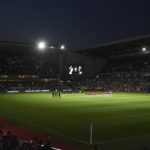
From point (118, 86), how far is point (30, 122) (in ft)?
176

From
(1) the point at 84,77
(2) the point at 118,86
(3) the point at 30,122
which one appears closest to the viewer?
(3) the point at 30,122

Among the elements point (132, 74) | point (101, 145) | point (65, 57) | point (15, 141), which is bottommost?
point (101, 145)

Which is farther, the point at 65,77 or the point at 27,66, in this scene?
the point at 27,66

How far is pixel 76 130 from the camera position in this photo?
47.2ft

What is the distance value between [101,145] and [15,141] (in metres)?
4.59

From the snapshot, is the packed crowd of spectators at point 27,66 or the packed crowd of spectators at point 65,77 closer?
the packed crowd of spectators at point 65,77

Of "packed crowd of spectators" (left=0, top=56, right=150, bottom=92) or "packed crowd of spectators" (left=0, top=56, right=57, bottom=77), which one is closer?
"packed crowd of spectators" (left=0, top=56, right=150, bottom=92)

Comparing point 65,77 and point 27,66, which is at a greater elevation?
point 27,66

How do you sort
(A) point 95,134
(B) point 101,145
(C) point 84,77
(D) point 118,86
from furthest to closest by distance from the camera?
(C) point 84,77 < (D) point 118,86 < (A) point 95,134 < (B) point 101,145

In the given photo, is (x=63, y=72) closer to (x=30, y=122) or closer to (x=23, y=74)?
(x=23, y=74)

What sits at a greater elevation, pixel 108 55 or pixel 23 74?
pixel 108 55

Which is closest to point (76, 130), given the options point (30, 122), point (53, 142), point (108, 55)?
point (53, 142)

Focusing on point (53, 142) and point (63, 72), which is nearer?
point (53, 142)

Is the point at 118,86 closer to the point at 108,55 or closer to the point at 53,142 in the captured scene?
the point at 108,55
